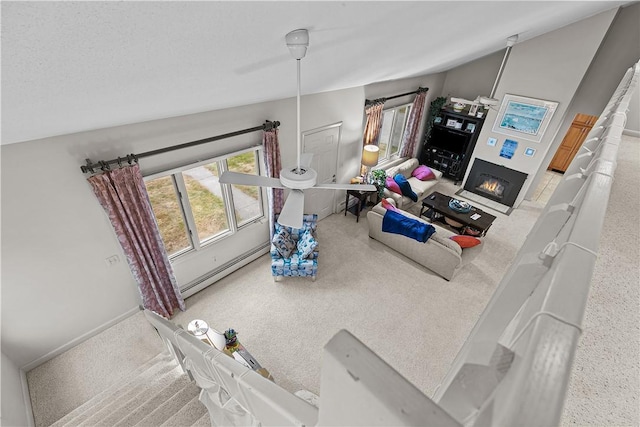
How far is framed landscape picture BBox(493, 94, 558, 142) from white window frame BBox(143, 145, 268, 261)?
17.4ft

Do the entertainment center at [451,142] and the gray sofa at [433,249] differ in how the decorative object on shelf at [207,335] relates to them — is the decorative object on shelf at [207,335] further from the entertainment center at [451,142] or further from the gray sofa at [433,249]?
the entertainment center at [451,142]

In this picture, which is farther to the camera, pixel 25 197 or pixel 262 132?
pixel 262 132

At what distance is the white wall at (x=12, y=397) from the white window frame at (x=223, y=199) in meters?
1.81

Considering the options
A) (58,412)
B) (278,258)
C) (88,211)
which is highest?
(88,211)

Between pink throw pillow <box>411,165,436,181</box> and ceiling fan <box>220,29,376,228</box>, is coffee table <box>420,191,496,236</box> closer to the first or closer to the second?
pink throw pillow <box>411,165,436,181</box>

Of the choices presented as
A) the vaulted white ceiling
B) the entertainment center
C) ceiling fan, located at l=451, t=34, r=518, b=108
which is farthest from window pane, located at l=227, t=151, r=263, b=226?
the entertainment center

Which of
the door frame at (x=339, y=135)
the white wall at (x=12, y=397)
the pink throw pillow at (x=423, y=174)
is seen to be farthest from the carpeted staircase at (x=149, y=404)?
the pink throw pillow at (x=423, y=174)

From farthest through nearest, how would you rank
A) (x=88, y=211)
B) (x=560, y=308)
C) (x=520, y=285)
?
(x=88, y=211), (x=520, y=285), (x=560, y=308)

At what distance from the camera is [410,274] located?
4.99 meters

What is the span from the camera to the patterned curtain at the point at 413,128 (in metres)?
6.92

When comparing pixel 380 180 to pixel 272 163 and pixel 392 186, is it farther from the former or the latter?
pixel 272 163

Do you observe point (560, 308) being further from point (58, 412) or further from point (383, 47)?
point (58, 412)

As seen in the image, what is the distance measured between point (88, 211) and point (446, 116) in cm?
739

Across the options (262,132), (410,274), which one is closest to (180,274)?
(262,132)
